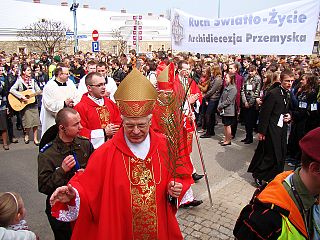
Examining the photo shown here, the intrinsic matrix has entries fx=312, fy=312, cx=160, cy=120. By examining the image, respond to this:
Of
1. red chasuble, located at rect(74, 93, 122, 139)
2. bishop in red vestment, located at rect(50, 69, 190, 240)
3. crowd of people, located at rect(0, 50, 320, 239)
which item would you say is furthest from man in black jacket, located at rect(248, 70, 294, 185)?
bishop in red vestment, located at rect(50, 69, 190, 240)

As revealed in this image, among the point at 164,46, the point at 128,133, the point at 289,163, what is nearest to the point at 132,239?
the point at 128,133

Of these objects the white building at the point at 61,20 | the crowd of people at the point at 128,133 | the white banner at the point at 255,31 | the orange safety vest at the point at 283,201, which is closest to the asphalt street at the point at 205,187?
the crowd of people at the point at 128,133

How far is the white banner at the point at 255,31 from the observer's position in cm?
516

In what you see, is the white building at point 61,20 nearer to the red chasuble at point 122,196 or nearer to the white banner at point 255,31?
the white banner at point 255,31

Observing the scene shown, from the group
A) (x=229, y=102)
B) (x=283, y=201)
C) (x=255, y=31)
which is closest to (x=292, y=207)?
(x=283, y=201)

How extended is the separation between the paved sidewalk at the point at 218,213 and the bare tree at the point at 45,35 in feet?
88.1

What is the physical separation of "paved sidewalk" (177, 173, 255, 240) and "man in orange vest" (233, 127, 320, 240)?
7.72 ft

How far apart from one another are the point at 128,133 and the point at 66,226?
1.24 meters

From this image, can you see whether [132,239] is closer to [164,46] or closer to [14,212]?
[14,212]

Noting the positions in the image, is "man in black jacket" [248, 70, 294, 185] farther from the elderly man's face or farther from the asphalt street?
the elderly man's face

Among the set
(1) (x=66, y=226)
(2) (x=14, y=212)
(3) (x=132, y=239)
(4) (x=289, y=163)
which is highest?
(2) (x=14, y=212)

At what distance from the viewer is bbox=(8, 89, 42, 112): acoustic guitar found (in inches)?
299

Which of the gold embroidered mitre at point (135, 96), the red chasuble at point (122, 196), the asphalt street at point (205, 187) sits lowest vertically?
the asphalt street at point (205, 187)

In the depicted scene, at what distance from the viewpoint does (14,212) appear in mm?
2348
